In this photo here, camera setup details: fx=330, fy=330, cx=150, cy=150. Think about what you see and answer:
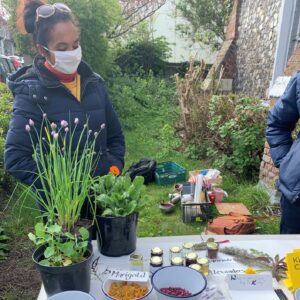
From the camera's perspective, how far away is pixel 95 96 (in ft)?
5.98

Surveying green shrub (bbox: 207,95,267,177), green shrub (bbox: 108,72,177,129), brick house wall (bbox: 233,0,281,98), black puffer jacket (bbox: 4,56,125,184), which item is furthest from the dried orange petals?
green shrub (bbox: 108,72,177,129)

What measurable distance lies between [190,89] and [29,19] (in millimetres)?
4467

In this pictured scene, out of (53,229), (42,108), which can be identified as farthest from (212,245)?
(42,108)

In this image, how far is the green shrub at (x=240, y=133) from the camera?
171 inches

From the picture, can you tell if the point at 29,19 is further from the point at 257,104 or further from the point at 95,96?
the point at 257,104

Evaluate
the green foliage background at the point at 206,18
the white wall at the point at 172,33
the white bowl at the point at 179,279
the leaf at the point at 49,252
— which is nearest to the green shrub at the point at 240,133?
the white bowl at the point at 179,279

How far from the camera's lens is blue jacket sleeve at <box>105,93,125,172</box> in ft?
6.36

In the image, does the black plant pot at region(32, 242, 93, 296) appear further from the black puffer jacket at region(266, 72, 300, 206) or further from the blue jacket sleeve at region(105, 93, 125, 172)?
the black puffer jacket at region(266, 72, 300, 206)

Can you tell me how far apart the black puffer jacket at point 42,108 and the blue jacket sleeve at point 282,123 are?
987 millimetres

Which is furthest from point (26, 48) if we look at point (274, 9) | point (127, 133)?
point (274, 9)

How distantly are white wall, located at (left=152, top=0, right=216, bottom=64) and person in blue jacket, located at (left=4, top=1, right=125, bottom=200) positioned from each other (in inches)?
499

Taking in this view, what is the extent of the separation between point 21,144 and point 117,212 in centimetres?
64

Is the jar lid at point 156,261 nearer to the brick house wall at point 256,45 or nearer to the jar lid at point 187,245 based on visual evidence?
the jar lid at point 187,245

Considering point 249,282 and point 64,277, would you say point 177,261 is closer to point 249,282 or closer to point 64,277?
point 249,282
